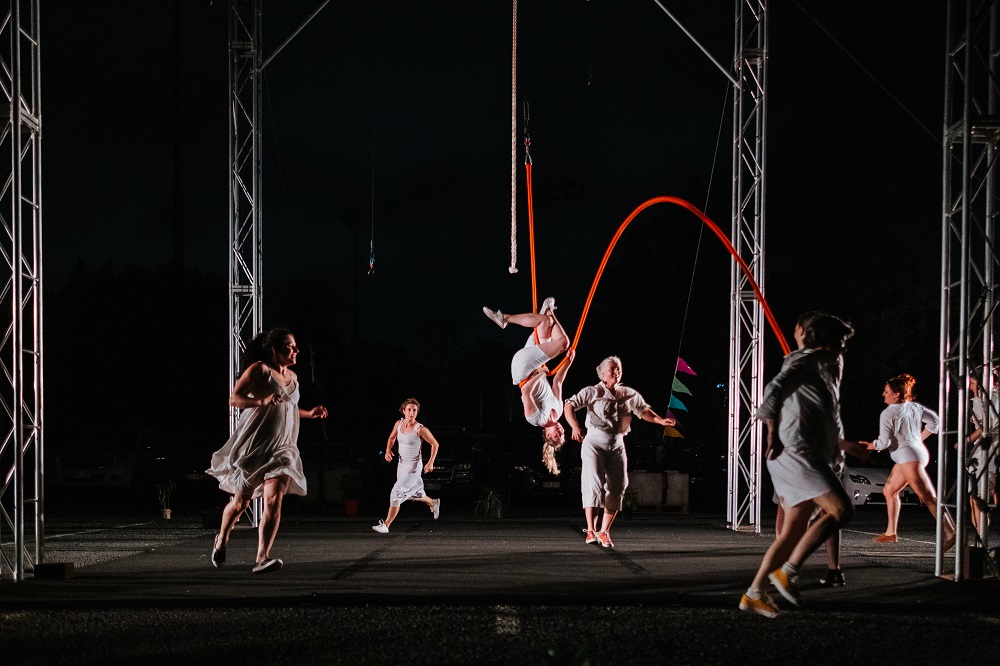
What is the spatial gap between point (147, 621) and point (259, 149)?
920cm

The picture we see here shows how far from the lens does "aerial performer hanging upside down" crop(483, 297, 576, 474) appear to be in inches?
521

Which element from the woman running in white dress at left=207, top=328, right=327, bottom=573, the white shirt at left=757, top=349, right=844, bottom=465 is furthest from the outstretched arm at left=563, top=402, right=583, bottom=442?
the white shirt at left=757, top=349, right=844, bottom=465

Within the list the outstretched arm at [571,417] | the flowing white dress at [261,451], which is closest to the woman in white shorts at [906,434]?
the outstretched arm at [571,417]

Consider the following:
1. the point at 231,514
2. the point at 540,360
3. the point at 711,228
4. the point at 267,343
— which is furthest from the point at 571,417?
the point at 231,514

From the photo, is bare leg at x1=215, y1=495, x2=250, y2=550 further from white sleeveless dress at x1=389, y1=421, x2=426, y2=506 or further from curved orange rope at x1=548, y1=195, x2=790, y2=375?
white sleeveless dress at x1=389, y1=421, x2=426, y2=506

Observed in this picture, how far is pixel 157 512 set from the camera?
22328 mm

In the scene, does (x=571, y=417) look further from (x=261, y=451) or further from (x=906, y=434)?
(x=261, y=451)

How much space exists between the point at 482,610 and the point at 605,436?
210 inches

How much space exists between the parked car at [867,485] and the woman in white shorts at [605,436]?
37.1ft

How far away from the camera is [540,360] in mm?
13312

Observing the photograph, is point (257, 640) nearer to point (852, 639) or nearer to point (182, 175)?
point (852, 639)

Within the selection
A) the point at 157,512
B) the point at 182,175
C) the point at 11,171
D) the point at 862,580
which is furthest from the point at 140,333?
the point at 862,580

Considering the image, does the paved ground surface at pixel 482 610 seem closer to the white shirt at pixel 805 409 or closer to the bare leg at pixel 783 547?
the bare leg at pixel 783 547

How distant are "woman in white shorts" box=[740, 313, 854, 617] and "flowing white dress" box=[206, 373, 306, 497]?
4004 mm
